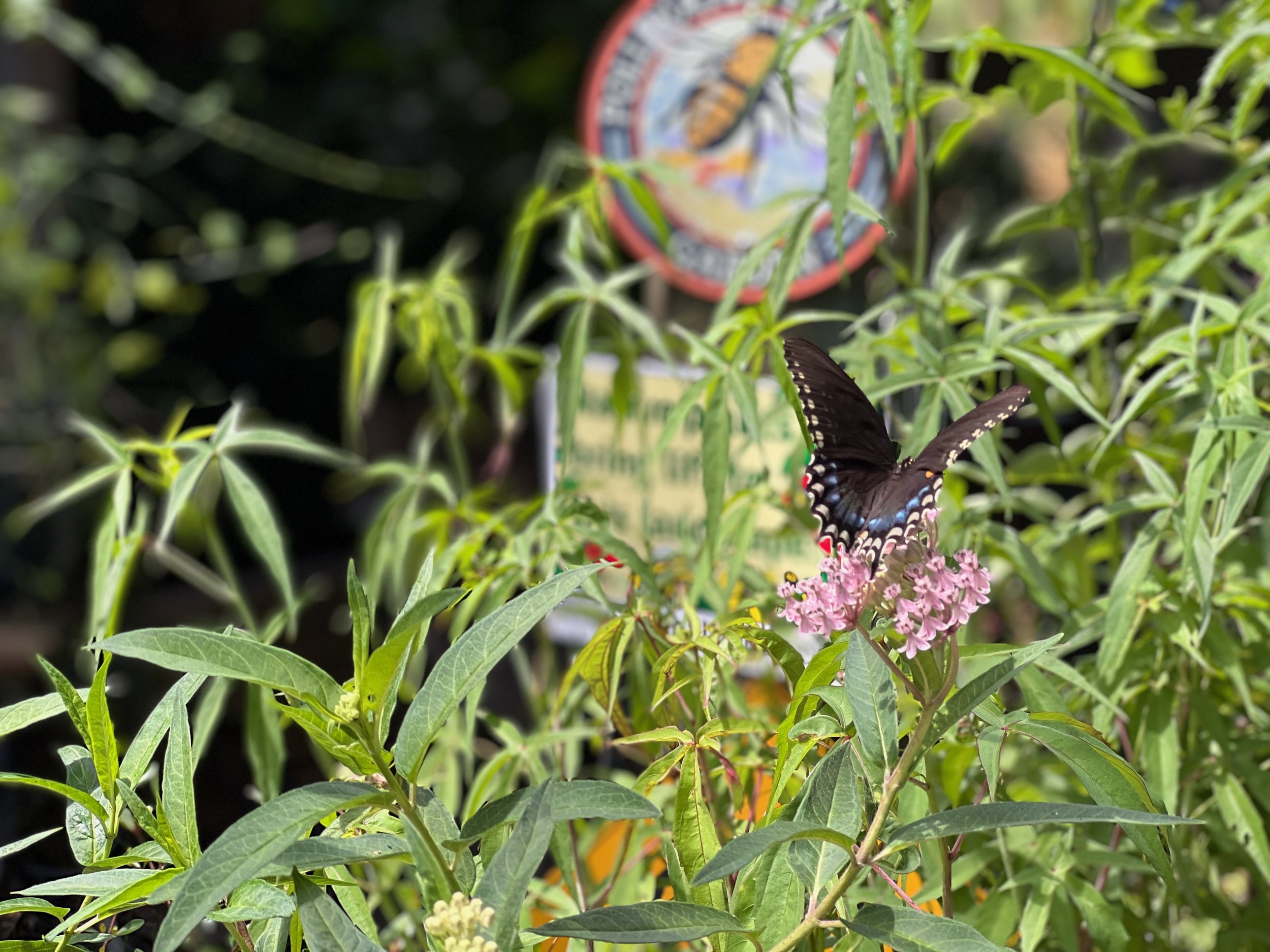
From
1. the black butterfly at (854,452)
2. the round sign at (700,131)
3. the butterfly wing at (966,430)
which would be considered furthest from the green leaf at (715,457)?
the round sign at (700,131)

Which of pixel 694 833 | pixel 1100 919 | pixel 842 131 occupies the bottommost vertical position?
pixel 1100 919

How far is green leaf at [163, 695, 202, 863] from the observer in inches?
20.9

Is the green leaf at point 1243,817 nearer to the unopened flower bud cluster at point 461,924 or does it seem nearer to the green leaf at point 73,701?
the unopened flower bud cluster at point 461,924

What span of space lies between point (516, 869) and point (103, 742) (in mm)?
232

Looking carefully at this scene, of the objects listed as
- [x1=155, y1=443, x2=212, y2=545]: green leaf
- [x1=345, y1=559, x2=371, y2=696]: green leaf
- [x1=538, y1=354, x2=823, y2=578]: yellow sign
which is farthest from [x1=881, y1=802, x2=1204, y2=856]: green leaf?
[x1=538, y1=354, x2=823, y2=578]: yellow sign

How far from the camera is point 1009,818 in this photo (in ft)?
1.51

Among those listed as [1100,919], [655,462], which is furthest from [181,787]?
[655,462]

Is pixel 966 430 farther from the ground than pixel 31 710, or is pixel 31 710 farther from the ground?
pixel 966 430

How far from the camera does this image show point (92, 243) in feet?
8.32

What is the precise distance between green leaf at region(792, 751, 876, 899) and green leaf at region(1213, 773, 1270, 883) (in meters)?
0.35

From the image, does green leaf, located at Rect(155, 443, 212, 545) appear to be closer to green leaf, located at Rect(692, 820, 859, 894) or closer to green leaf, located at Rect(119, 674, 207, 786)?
green leaf, located at Rect(119, 674, 207, 786)

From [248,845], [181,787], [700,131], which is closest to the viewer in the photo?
[248,845]

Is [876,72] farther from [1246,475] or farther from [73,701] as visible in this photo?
[73,701]

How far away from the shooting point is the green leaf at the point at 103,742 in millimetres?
552
